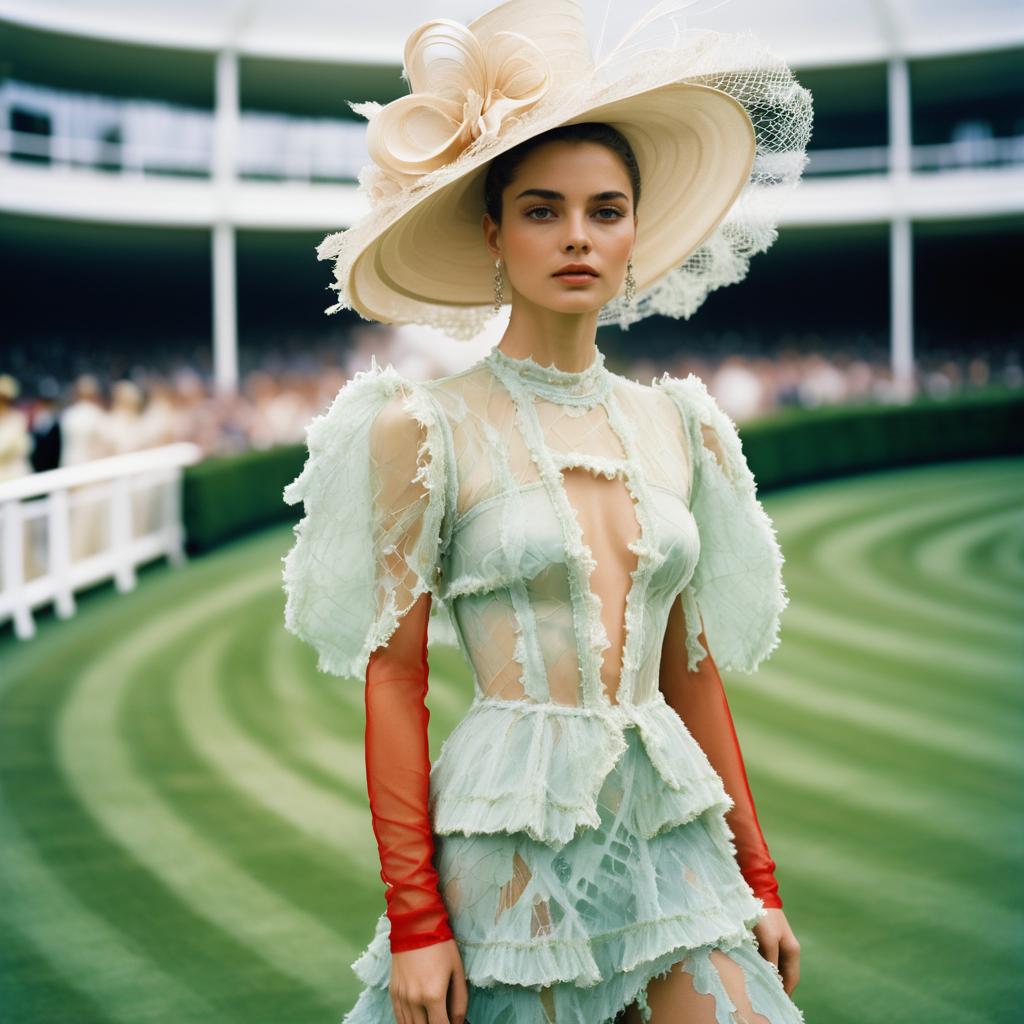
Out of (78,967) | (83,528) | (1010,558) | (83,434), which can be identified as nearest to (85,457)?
(83,434)

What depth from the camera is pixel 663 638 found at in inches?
81.4

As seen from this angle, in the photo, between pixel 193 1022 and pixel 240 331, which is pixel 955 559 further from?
pixel 240 331

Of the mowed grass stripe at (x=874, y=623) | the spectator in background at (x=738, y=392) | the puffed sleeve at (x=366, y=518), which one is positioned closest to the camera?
the puffed sleeve at (x=366, y=518)

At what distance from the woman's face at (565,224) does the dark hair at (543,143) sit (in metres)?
0.01

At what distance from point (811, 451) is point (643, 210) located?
588 inches

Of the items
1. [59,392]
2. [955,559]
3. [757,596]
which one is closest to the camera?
[757,596]

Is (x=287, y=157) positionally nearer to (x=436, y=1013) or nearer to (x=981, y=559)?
(x=981, y=559)

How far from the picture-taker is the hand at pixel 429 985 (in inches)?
67.2

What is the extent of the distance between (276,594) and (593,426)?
8.76 meters

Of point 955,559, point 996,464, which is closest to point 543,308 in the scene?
point 955,559

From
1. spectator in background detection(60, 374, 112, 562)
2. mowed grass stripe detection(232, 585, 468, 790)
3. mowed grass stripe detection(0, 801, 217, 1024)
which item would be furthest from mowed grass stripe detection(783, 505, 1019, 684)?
spectator in background detection(60, 374, 112, 562)

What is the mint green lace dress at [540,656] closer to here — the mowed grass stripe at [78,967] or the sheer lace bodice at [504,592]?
the sheer lace bodice at [504,592]

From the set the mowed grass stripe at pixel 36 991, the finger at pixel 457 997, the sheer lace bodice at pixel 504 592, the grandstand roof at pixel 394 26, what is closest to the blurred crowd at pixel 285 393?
the grandstand roof at pixel 394 26

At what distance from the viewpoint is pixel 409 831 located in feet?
5.78
